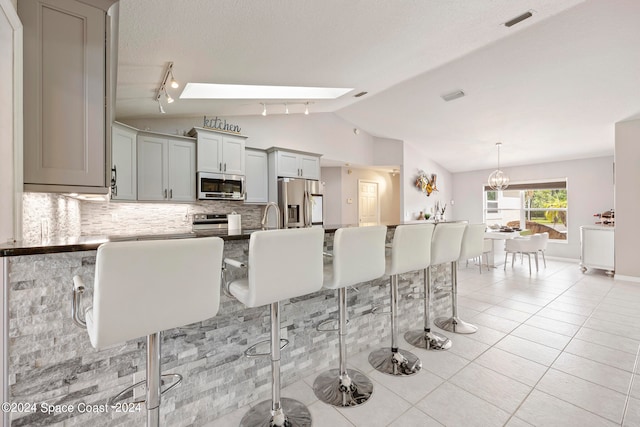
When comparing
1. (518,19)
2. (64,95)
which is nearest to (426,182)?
(518,19)

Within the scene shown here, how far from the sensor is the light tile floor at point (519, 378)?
1627 millimetres

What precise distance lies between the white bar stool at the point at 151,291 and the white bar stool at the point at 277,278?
0.61 ft

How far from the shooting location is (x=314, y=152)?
545 cm

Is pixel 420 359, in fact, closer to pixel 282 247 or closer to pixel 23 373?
pixel 282 247

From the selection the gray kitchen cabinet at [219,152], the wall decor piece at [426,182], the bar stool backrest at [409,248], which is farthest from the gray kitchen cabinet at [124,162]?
the wall decor piece at [426,182]

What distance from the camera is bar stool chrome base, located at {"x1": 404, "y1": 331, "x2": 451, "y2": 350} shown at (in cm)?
244

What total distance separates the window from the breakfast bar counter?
7.11 meters

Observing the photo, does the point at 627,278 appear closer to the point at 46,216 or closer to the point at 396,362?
the point at 396,362

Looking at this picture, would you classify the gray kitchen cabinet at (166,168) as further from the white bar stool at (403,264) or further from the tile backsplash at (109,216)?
the white bar stool at (403,264)

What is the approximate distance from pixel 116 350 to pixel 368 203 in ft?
21.6

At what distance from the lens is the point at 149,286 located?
103cm

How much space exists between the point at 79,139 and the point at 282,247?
4.39ft

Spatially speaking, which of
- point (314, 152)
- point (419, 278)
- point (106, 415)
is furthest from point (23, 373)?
point (314, 152)

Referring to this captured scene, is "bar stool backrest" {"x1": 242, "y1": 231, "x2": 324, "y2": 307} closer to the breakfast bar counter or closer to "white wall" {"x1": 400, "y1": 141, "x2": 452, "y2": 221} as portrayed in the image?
the breakfast bar counter
